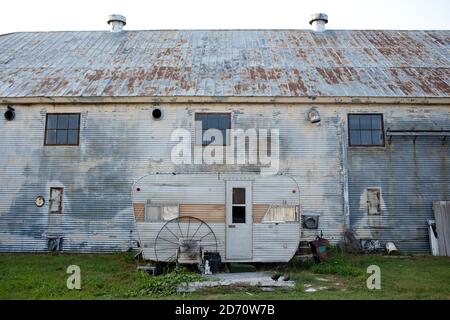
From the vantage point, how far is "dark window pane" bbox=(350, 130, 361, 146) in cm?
1443

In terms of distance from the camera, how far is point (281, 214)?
36.6 ft

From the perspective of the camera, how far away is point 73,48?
18.5 meters

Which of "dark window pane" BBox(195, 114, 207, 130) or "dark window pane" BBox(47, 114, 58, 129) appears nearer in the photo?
"dark window pane" BBox(195, 114, 207, 130)

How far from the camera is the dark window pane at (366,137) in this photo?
1446 cm

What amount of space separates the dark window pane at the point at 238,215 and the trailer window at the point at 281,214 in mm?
542

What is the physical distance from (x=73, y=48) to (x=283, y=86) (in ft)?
30.9

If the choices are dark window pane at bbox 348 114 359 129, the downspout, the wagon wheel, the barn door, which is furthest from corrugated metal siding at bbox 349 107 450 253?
the wagon wheel
